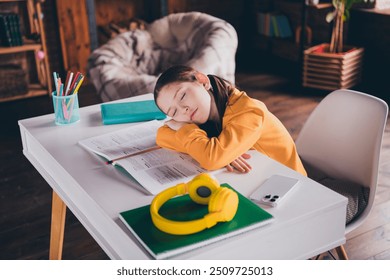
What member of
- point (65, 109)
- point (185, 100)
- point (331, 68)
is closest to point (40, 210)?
point (65, 109)

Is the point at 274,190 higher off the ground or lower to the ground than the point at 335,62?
higher

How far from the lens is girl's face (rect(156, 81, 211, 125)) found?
5.02ft

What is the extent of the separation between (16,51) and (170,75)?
10.3 feet

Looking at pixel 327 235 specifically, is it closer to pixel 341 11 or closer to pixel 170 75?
pixel 170 75

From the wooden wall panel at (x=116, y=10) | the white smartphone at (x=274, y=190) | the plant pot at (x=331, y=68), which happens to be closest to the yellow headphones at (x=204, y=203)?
the white smartphone at (x=274, y=190)

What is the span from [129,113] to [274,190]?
773mm

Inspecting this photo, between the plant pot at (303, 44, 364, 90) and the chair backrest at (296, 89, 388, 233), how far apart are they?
96.4 inches

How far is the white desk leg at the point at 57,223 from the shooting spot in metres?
1.94

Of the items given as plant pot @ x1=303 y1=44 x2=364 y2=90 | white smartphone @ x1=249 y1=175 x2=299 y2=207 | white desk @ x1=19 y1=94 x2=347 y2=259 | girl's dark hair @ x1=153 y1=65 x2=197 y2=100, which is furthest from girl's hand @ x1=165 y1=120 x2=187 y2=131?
plant pot @ x1=303 y1=44 x2=364 y2=90

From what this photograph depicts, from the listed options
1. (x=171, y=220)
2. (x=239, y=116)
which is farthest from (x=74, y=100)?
(x=171, y=220)

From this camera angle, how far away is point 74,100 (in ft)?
6.38

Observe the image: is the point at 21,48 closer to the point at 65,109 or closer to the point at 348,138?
the point at 65,109

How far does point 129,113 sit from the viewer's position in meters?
1.96

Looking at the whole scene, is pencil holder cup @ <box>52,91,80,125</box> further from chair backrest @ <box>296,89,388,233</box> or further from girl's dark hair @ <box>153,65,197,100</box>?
chair backrest @ <box>296,89,388,233</box>
